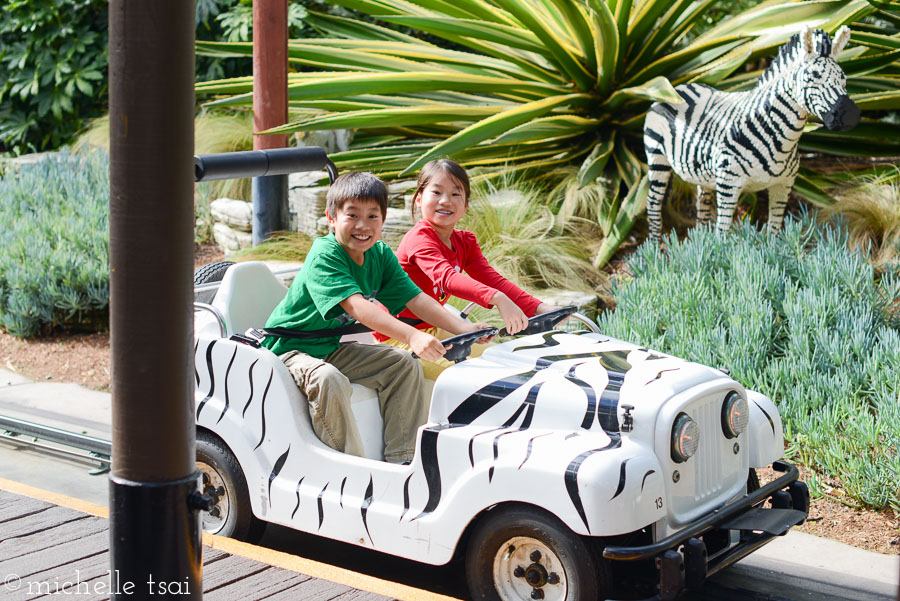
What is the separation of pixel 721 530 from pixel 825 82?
3.36m

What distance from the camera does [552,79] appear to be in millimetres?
7992

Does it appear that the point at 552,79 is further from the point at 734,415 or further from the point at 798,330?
the point at 734,415

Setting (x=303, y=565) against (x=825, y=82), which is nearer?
(x=303, y=565)

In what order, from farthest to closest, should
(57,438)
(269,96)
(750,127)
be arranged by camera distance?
(269,96), (750,127), (57,438)

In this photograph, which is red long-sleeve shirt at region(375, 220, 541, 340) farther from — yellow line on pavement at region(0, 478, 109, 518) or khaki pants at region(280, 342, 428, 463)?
yellow line on pavement at region(0, 478, 109, 518)

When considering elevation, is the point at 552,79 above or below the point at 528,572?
above

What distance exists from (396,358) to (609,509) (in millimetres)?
1194

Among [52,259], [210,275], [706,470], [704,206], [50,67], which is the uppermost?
[50,67]

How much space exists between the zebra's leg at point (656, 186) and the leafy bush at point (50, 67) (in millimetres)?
6828

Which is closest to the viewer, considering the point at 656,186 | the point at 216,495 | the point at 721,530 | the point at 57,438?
the point at 721,530

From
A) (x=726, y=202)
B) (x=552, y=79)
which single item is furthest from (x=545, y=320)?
(x=552, y=79)

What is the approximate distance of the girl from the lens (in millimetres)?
3867

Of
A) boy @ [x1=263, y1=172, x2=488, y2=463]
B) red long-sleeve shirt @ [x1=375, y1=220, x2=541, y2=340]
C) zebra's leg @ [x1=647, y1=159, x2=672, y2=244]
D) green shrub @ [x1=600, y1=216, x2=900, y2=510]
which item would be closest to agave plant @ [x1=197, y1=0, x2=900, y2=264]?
zebra's leg @ [x1=647, y1=159, x2=672, y2=244]

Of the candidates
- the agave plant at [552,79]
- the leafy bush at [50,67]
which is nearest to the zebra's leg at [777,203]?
the agave plant at [552,79]
